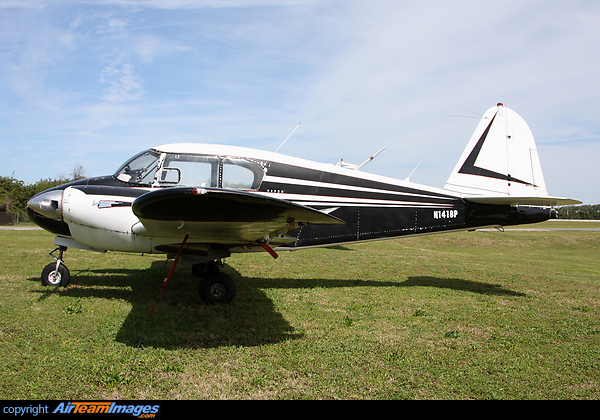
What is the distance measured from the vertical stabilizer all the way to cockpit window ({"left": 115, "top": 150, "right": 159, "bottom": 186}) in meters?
6.50

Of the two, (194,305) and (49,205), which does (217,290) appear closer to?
(194,305)

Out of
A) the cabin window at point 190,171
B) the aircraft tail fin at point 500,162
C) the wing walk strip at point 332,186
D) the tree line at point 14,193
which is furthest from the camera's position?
the tree line at point 14,193

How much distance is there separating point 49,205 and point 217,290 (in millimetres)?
3205

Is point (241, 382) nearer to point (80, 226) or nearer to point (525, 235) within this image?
point (80, 226)

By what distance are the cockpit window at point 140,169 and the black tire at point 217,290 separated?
2.08m

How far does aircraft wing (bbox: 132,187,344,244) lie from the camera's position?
4121 millimetres

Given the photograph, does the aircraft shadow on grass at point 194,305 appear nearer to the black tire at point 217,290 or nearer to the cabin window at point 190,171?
the black tire at point 217,290

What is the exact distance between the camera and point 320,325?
227 inches

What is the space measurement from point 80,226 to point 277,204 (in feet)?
13.9

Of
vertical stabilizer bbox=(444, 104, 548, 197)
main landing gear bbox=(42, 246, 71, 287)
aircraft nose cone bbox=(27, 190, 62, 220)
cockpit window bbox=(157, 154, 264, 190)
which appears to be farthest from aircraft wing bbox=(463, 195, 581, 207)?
main landing gear bbox=(42, 246, 71, 287)

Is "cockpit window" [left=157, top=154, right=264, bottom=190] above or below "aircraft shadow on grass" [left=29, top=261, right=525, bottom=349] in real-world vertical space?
above

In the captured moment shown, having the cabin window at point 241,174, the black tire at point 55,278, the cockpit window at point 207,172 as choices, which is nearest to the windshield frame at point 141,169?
the cockpit window at point 207,172

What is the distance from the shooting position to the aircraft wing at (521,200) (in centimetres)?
762
